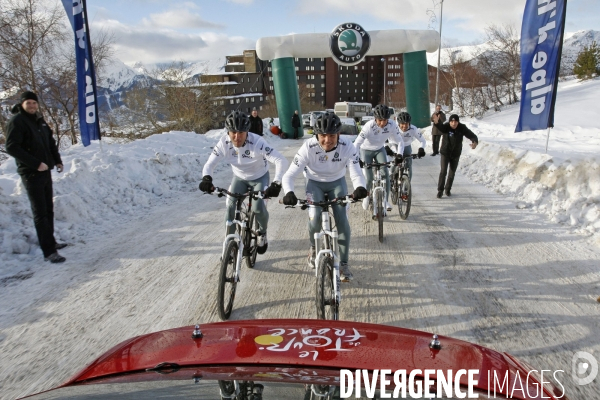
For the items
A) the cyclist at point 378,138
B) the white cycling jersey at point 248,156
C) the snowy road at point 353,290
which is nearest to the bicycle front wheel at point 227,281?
the snowy road at point 353,290

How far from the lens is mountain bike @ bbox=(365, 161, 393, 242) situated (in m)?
6.65

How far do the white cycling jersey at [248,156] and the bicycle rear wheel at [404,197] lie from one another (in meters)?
3.44

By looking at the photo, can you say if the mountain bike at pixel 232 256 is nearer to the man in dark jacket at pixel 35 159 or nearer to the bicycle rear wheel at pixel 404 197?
the man in dark jacket at pixel 35 159

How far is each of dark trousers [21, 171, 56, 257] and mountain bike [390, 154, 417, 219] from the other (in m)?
6.11

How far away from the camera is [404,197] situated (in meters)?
7.88

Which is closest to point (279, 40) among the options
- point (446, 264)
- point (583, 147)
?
point (583, 147)

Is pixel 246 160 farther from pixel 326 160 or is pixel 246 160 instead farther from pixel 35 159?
pixel 35 159

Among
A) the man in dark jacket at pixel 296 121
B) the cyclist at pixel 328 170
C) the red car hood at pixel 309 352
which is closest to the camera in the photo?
the red car hood at pixel 309 352

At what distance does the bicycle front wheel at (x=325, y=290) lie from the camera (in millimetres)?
3818

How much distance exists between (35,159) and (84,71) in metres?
5.21

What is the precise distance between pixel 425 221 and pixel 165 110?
2631 cm

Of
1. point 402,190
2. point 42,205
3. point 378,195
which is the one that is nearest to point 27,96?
point 42,205

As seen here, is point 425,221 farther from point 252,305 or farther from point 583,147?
point 583,147

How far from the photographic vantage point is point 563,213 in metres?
7.36
